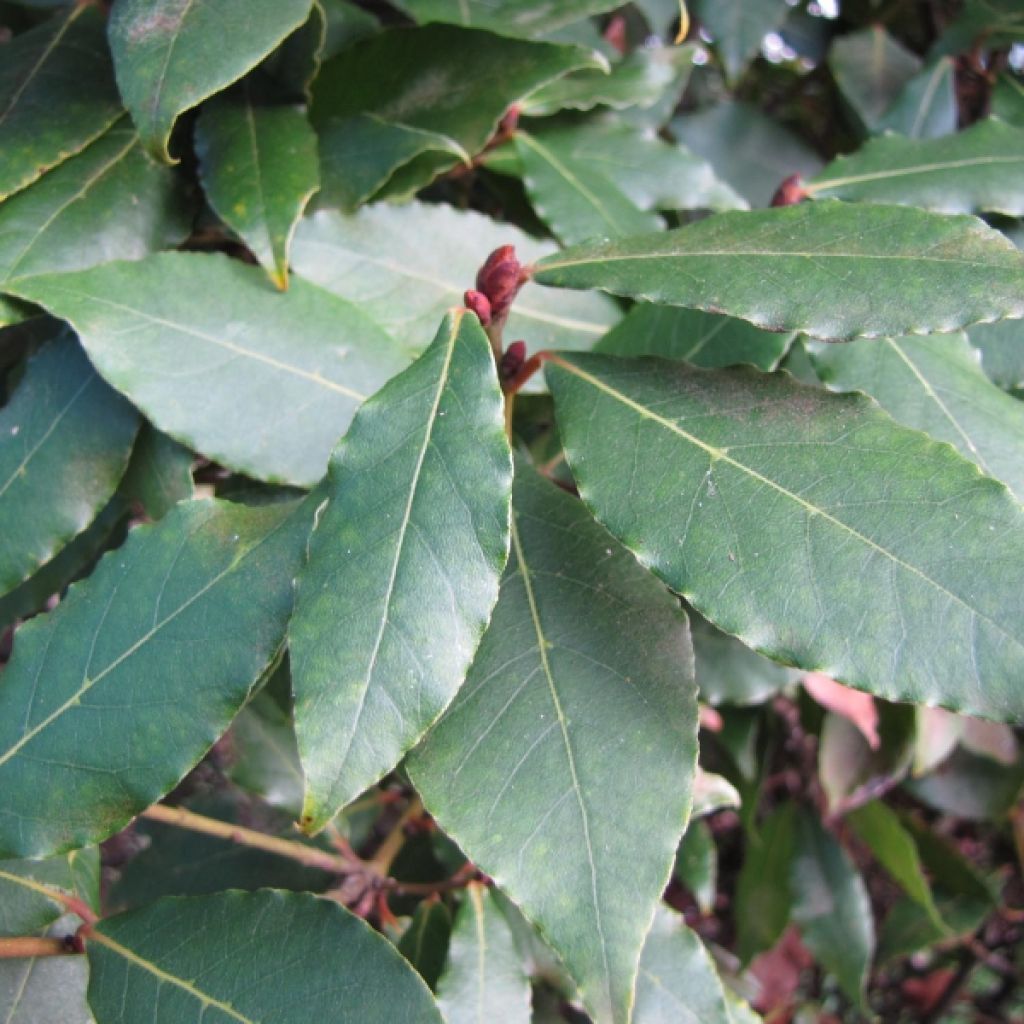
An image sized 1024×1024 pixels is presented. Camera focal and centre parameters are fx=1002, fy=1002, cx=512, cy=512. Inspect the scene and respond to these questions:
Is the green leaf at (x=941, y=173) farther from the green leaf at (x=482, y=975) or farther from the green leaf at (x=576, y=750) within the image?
the green leaf at (x=482, y=975)

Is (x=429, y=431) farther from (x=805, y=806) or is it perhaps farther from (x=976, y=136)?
(x=805, y=806)

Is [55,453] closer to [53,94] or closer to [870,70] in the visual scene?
[53,94]

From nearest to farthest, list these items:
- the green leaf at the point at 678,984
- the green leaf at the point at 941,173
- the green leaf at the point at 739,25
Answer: the green leaf at the point at 678,984, the green leaf at the point at 941,173, the green leaf at the point at 739,25

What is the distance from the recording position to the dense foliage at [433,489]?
502 mm

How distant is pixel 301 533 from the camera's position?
56 centimetres

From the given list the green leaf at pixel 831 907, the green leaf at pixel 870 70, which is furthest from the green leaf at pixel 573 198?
the green leaf at pixel 831 907

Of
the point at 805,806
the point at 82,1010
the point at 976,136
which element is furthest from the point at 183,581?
the point at 805,806

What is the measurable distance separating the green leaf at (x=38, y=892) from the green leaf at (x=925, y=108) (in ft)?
3.47

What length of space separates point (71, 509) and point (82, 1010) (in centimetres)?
32

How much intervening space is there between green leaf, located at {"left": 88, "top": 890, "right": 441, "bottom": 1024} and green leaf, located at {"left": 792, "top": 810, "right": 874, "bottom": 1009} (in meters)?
1.04

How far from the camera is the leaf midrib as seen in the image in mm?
489

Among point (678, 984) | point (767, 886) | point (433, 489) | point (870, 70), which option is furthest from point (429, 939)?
point (870, 70)

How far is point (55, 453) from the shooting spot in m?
0.70

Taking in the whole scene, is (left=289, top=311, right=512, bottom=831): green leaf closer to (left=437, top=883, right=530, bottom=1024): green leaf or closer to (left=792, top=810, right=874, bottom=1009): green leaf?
(left=437, top=883, right=530, bottom=1024): green leaf
